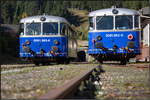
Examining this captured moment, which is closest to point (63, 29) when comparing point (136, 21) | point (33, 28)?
point (33, 28)

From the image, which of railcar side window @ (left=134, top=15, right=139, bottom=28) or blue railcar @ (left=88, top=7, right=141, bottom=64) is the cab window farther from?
railcar side window @ (left=134, top=15, right=139, bottom=28)

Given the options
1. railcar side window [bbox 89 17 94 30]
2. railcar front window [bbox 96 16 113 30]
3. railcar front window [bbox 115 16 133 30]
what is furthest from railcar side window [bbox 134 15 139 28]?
railcar side window [bbox 89 17 94 30]

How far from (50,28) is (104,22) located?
3.07m

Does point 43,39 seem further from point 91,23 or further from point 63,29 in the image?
point 91,23

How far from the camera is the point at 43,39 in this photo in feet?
51.8

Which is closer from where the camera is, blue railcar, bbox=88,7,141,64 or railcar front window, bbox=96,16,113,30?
blue railcar, bbox=88,7,141,64

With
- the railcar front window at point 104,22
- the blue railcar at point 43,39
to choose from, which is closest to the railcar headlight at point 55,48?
the blue railcar at point 43,39

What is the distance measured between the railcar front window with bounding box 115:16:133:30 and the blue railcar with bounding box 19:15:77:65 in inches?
121

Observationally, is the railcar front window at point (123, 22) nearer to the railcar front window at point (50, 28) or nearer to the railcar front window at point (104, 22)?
the railcar front window at point (104, 22)

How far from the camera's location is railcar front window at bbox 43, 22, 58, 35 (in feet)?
52.0

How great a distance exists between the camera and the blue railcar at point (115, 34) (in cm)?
1479

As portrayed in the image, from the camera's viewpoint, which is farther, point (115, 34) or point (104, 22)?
point (104, 22)

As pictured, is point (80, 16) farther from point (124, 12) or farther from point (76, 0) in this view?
point (124, 12)

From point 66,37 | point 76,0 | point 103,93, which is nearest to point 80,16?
point 76,0
